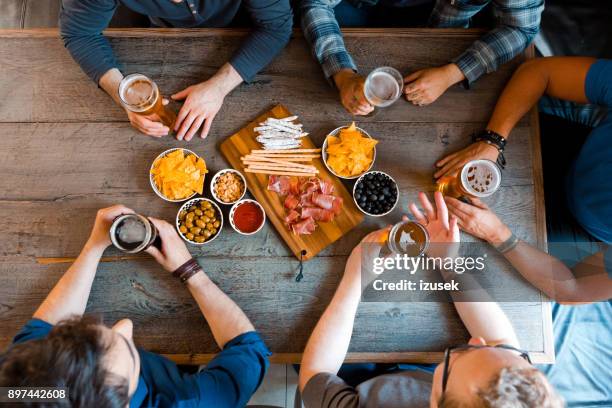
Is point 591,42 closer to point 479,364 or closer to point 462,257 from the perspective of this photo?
point 462,257

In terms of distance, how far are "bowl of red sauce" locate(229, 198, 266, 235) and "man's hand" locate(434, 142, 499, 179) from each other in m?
0.70

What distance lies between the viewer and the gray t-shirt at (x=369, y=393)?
1319 mm

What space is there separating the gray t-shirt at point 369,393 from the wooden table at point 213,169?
0.10 meters

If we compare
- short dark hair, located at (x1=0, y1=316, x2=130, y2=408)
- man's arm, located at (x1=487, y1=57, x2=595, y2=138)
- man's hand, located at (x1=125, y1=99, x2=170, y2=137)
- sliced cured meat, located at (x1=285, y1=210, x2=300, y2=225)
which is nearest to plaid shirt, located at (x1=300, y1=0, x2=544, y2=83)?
man's arm, located at (x1=487, y1=57, x2=595, y2=138)

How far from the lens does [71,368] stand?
0.97 metres

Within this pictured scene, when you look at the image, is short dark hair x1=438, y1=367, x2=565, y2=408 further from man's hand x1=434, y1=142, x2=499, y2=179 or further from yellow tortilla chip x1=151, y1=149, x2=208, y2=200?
yellow tortilla chip x1=151, y1=149, x2=208, y2=200

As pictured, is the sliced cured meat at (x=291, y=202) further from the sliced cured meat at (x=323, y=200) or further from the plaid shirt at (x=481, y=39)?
the plaid shirt at (x=481, y=39)

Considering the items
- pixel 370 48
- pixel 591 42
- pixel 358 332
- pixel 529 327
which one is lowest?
pixel 358 332

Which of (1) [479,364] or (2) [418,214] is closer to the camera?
(1) [479,364]

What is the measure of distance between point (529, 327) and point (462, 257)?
0.35 meters

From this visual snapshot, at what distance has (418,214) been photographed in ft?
4.94

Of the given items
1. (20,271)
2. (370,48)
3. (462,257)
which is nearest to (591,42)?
(370,48)

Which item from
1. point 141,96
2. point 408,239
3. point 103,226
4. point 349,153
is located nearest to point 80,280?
point 103,226

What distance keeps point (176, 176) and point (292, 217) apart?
0.45m
